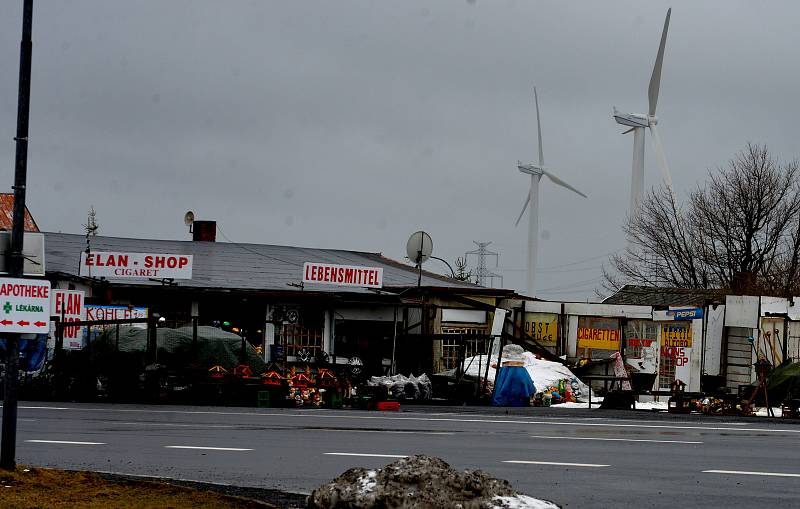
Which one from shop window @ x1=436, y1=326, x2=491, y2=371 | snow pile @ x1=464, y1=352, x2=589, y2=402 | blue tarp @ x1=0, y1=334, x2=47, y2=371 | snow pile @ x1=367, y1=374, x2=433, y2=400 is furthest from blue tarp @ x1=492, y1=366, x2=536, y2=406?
blue tarp @ x1=0, y1=334, x2=47, y2=371

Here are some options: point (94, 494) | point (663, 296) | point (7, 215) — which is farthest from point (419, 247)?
point (94, 494)

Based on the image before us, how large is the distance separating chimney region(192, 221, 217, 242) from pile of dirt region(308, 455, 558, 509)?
151 feet

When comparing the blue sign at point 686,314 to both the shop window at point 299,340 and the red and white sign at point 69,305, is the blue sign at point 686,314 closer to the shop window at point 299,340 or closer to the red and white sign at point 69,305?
the shop window at point 299,340

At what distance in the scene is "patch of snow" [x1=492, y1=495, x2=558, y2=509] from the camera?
793 centimetres

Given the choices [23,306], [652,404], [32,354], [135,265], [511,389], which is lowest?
[652,404]

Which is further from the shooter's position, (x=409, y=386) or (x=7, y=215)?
(x=7, y=215)

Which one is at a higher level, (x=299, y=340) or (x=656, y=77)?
(x=656, y=77)

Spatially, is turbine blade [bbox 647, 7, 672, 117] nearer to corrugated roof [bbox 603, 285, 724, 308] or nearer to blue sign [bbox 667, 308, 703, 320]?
corrugated roof [bbox 603, 285, 724, 308]

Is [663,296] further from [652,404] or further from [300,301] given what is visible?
[300,301]

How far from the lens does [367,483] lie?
829 cm

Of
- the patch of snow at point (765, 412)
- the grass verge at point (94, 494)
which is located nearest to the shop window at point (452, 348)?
the patch of snow at point (765, 412)

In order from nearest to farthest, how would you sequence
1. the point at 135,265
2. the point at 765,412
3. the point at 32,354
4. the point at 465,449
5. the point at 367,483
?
the point at 367,483, the point at 465,449, the point at 765,412, the point at 32,354, the point at 135,265

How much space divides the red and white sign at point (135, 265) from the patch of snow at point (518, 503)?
2897 cm

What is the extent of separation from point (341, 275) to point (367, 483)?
30.0 meters
